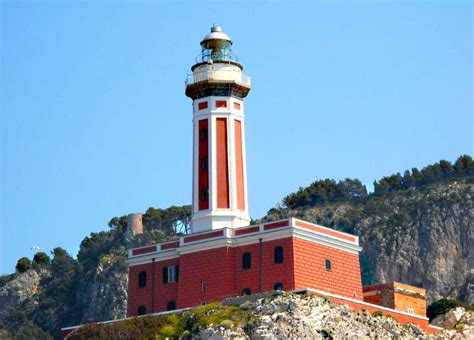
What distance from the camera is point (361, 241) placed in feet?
379

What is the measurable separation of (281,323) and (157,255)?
12510mm

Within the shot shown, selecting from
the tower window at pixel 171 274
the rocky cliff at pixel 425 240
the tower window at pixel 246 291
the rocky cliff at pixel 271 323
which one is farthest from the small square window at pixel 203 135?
the rocky cliff at pixel 425 240

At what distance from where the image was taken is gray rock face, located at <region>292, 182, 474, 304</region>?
4365 inches

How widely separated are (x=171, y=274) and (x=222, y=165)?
6.73 meters

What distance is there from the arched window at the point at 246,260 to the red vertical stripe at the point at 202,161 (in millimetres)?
4162

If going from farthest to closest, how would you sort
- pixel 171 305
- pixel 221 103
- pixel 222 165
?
pixel 221 103, pixel 222 165, pixel 171 305

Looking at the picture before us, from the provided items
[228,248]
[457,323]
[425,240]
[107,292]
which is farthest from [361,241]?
[228,248]

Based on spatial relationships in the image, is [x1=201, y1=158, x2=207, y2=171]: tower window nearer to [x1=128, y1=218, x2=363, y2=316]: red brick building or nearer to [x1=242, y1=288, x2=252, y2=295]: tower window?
[x1=128, y1=218, x2=363, y2=316]: red brick building

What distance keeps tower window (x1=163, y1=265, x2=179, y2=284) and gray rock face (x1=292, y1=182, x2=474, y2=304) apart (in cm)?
3985

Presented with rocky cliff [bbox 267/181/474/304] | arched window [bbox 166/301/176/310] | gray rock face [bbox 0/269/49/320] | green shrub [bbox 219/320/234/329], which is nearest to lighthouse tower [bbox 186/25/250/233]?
arched window [bbox 166/301/176/310]

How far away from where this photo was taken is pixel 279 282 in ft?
227

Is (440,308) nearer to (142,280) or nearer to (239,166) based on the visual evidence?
(239,166)

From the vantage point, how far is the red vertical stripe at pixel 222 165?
241 feet

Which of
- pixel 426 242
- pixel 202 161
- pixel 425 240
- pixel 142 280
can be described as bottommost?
pixel 142 280
